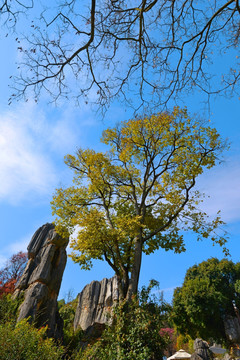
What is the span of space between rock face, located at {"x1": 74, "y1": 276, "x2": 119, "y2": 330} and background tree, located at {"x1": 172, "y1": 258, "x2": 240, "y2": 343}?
8.54 metres

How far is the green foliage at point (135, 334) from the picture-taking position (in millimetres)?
7238

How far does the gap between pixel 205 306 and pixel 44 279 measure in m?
16.9

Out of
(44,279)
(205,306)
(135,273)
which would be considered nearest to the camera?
(135,273)

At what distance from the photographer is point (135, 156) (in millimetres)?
12023

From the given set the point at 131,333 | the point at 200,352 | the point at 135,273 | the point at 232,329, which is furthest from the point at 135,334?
the point at 232,329

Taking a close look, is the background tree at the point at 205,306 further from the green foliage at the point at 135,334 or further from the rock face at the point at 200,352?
the green foliage at the point at 135,334

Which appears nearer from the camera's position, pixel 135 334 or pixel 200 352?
pixel 135 334

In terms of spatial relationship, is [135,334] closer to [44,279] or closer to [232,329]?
[44,279]

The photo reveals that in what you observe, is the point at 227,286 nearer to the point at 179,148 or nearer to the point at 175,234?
the point at 175,234

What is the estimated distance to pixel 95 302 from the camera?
62.9 feet

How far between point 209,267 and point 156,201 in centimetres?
2177

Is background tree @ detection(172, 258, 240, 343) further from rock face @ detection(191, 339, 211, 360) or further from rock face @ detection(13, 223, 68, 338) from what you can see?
rock face @ detection(13, 223, 68, 338)

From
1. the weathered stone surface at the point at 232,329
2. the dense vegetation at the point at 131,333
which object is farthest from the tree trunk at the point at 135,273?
the weathered stone surface at the point at 232,329

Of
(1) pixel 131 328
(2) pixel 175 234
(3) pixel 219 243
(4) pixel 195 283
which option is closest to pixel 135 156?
(2) pixel 175 234
